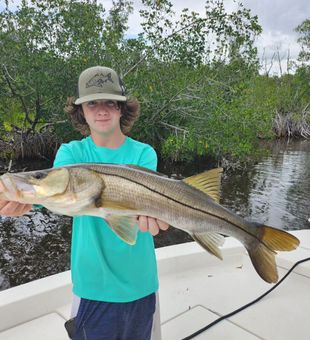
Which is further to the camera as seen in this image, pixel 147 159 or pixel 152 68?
pixel 152 68

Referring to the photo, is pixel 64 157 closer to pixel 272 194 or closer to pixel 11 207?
pixel 11 207

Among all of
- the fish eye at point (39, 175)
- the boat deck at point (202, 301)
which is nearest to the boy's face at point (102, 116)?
the fish eye at point (39, 175)

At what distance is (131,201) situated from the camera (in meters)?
1.62

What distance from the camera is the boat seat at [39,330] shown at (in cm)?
250

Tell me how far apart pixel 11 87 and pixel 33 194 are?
43.4ft

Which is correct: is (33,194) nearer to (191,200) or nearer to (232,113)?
(191,200)

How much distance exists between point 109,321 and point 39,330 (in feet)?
3.73

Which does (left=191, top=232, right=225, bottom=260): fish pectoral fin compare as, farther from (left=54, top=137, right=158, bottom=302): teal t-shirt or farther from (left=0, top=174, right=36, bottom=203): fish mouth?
(left=0, top=174, right=36, bottom=203): fish mouth

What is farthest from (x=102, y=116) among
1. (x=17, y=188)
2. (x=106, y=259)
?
(x=106, y=259)

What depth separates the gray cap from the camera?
1870mm

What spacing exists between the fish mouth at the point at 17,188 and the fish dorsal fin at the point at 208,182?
2.49 feet

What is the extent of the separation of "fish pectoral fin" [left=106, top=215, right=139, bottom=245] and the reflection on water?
26.1 feet

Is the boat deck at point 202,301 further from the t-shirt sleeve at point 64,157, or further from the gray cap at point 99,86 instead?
the gray cap at point 99,86

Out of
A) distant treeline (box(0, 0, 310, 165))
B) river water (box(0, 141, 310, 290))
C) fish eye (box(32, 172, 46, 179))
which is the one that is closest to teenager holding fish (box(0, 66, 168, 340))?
fish eye (box(32, 172, 46, 179))
